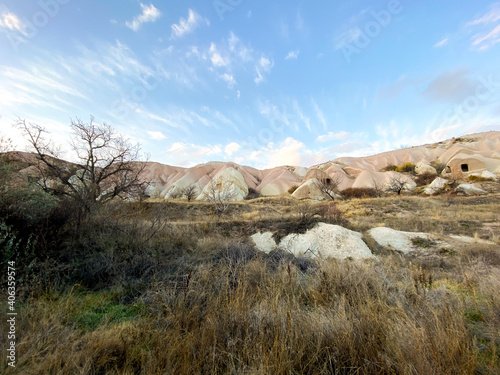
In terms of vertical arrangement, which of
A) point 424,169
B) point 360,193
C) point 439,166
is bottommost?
point 360,193

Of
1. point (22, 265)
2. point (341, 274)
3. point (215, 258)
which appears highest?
point (22, 265)

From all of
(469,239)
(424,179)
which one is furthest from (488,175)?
(469,239)

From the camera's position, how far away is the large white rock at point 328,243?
799cm

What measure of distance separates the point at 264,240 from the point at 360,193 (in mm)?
20922

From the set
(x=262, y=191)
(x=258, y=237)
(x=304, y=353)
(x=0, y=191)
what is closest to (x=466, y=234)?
(x=258, y=237)

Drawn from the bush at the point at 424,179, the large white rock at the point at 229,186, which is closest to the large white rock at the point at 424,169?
the bush at the point at 424,179

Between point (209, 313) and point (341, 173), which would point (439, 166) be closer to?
point (341, 173)

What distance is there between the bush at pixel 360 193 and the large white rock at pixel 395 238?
16213 millimetres

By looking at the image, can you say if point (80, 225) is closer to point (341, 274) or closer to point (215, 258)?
point (215, 258)

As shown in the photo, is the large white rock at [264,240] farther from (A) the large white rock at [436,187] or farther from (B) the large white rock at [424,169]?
(B) the large white rock at [424,169]

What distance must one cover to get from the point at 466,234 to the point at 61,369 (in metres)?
14.1

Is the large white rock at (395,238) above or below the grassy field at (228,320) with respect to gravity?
below

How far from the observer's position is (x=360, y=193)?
1016 inches

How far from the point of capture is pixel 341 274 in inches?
129
